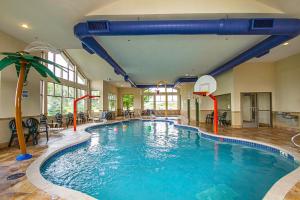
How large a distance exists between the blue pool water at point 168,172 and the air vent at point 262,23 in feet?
10.4

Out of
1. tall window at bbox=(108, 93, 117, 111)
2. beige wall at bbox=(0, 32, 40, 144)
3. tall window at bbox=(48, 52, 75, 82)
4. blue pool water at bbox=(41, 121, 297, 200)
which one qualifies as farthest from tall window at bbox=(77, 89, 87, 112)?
blue pool water at bbox=(41, 121, 297, 200)

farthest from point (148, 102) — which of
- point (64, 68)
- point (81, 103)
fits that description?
point (64, 68)

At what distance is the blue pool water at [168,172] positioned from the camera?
2980 millimetres

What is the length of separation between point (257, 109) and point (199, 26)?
7180 mm

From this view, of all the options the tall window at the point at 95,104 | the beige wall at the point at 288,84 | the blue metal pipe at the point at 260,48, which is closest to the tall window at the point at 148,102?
the tall window at the point at 95,104

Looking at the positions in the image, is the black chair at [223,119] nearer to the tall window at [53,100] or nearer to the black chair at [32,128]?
the black chair at [32,128]

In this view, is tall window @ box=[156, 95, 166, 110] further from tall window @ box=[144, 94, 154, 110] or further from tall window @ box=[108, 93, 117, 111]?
tall window @ box=[108, 93, 117, 111]

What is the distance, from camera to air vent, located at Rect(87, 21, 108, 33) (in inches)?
160

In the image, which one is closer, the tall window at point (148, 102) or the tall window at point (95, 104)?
the tall window at point (95, 104)

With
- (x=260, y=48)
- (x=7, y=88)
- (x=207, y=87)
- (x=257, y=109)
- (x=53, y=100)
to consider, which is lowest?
(x=257, y=109)

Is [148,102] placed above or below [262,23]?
below

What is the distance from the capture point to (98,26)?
412 cm

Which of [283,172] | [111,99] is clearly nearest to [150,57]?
[283,172]

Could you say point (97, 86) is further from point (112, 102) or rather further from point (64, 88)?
point (64, 88)
